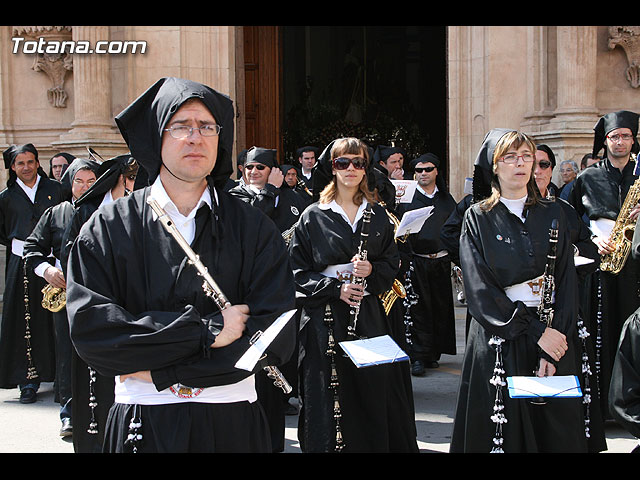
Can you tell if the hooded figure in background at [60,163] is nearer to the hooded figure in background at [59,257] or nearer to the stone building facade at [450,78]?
the stone building facade at [450,78]

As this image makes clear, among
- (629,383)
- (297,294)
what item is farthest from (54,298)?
(629,383)

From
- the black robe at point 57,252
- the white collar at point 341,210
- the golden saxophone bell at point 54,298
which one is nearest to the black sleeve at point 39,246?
the black robe at point 57,252

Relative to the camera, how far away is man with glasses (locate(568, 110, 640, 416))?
7.04 meters

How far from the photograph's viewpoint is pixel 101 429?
5.39 metres

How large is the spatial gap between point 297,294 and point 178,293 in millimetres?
2512

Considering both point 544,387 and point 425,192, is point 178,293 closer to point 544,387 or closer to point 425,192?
point 544,387

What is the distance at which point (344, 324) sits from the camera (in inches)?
222

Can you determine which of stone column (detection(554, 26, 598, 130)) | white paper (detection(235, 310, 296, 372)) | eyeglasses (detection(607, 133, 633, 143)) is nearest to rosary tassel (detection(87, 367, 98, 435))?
white paper (detection(235, 310, 296, 372))

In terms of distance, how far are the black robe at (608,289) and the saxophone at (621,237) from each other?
0.14 m

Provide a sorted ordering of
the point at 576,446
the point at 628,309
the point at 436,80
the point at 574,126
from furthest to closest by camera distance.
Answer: the point at 436,80 → the point at 574,126 → the point at 628,309 → the point at 576,446

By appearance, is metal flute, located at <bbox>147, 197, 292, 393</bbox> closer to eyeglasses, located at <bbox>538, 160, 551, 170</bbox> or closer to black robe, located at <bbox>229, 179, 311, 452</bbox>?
black robe, located at <bbox>229, 179, 311, 452</bbox>

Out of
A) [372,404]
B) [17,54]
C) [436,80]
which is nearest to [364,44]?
[436,80]

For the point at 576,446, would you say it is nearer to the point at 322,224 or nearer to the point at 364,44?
the point at 322,224
